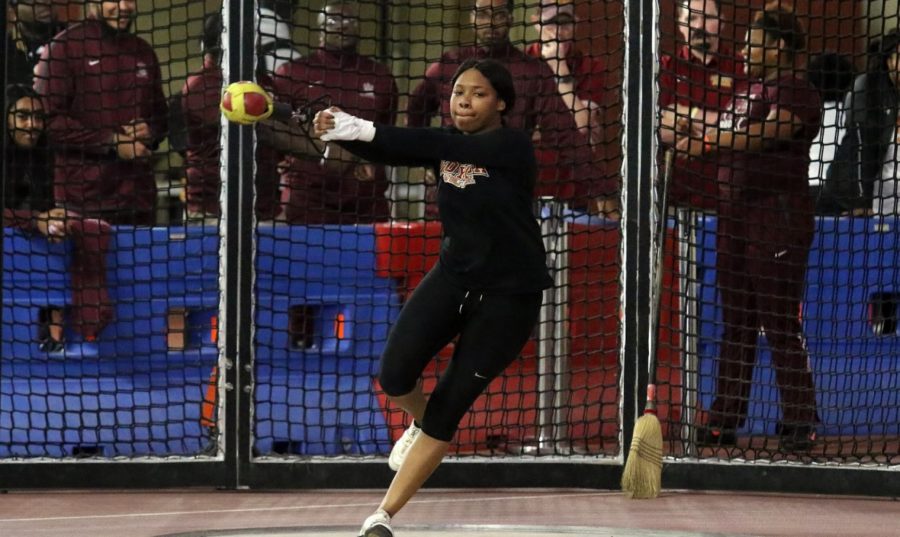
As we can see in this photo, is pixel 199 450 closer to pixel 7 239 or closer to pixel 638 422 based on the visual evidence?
pixel 7 239

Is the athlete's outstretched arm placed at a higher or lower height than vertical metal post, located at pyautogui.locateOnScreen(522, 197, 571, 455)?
higher

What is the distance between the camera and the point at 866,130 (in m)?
8.46

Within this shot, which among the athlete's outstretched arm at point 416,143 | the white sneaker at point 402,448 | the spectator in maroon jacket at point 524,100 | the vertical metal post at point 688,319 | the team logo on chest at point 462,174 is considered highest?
the spectator in maroon jacket at point 524,100

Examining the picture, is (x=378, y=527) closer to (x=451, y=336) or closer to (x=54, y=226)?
(x=451, y=336)

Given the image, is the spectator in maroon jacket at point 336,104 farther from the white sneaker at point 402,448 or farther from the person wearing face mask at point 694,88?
the white sneaker at point 402,448

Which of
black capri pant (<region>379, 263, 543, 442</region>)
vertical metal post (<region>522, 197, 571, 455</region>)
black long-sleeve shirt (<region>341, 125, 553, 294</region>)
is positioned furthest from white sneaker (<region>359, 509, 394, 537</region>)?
vertical metal post (<region>522, 197, 571, 455</region>)

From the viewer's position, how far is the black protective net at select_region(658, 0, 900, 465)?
770 cm

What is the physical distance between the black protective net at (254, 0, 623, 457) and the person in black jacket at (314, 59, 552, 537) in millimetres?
1922

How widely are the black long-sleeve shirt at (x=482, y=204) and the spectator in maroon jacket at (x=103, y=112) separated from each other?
284 cm

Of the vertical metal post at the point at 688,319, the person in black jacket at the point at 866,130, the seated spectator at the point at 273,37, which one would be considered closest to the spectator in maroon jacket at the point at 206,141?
the seated spectator at the point at 273,37

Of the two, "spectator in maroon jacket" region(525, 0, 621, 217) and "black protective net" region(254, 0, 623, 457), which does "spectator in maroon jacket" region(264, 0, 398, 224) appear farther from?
"spectator in maroon jacket" region(525, 0, 621, 217)

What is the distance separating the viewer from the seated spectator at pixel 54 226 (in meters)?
8.12

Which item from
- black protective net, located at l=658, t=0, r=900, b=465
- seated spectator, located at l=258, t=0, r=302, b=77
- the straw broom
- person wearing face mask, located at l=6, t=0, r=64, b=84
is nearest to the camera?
the straw broom

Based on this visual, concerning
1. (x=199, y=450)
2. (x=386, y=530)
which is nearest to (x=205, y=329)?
(x=199, y=450)
